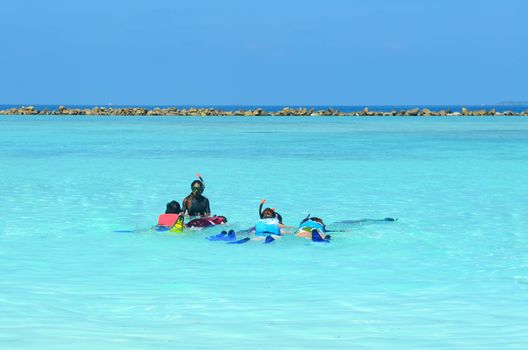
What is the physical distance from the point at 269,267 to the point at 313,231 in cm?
211

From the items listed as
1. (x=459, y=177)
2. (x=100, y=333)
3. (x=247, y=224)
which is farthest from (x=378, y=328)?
(x=459, y=177)

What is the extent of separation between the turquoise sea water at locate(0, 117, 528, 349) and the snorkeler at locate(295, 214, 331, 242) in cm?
25

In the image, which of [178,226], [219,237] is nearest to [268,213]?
[219,237]

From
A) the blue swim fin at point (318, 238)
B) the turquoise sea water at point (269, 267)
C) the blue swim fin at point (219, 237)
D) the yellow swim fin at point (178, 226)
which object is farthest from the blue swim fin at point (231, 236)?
the blue swim fin at point (318, 238)

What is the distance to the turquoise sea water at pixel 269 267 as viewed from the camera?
8.46 metres

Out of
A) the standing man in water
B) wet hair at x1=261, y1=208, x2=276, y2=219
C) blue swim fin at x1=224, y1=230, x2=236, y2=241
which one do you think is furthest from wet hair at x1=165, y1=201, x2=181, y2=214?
wet hair at x1=261, y1=208, x2=276, y2=219

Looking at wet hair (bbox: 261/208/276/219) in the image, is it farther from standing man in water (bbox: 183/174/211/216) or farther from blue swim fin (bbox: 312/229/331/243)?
standing man in water (bbox: 183/174/211/216)

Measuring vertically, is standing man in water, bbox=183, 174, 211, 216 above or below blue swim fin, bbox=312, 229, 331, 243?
above

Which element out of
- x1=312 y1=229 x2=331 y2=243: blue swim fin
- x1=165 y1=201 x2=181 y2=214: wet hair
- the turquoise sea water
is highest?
x1=165 y1=201 x2=181 y2=214: wet hair

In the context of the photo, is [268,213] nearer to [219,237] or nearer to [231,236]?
[231,236]

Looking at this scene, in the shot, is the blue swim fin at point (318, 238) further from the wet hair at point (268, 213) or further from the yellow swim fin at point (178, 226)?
the yellow swim fin at point (178, 226)

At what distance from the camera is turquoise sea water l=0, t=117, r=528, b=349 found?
27.8 ft

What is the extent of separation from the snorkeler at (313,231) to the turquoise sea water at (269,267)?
25cm

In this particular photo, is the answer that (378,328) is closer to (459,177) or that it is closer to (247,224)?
(247,224)
